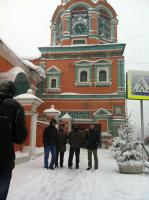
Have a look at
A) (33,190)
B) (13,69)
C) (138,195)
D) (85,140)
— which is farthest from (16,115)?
(13,69)

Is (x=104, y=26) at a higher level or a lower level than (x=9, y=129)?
higher

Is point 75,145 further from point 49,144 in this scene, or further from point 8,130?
point 8,130

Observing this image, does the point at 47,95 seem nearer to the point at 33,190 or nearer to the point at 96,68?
the point at 96,68

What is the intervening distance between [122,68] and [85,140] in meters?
19.0

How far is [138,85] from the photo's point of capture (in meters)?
12.3

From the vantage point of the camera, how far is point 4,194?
9.25 ft

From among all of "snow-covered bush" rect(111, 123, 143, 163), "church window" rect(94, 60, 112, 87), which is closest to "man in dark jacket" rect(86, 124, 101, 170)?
"snow-covered bush" rect(111, 123, 143, 163)

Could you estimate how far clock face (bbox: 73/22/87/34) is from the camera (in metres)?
30.7

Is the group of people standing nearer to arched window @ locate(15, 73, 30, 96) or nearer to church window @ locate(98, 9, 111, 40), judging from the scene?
arched window @ locate(15, 73, 30, 96)

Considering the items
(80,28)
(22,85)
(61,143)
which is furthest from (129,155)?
(80,28)

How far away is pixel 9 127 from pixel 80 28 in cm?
2900

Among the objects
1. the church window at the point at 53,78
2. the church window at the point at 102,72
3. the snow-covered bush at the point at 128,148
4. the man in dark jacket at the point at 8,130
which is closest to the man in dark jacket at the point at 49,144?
the snow-covered bush at the point at 128,148

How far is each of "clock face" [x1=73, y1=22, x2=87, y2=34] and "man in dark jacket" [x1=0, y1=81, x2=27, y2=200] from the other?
28.6 meters

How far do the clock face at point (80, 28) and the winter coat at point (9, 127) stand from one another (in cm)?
2864
